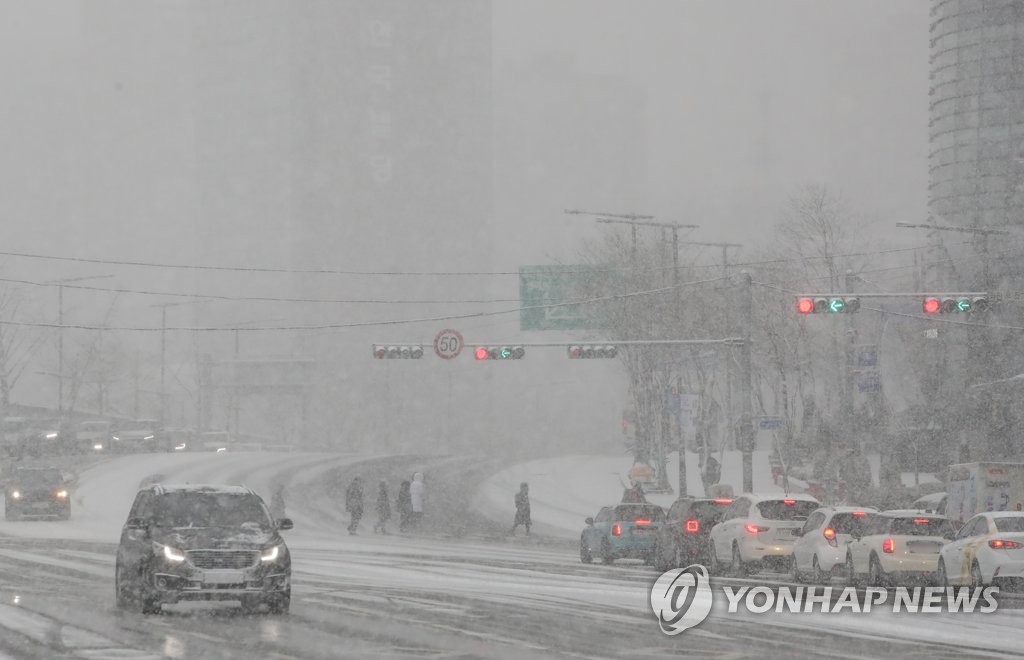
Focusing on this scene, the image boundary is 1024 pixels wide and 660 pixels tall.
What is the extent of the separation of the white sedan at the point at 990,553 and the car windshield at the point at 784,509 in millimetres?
5391

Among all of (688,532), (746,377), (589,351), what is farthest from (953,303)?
(589,351)

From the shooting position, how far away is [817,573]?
25969mm

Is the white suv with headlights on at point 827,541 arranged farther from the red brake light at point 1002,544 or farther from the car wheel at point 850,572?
the red brake light at point 1002,544

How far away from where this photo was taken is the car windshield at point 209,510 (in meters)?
19.2

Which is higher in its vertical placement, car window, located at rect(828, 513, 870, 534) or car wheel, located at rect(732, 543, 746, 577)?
car window, located at rect(828, 513, 870, 534)

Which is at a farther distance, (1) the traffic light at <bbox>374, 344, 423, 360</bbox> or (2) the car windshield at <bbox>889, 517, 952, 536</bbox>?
(1) the traffic light at <bbox>374, 344, 423, 360</bbox>

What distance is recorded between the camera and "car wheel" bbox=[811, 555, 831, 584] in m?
25.8

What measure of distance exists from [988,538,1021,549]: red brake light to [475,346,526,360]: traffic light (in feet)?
75.3

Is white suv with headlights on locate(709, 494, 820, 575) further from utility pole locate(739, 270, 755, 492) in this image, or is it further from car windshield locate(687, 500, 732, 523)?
utility pole locate(739, 270, 755, 492)

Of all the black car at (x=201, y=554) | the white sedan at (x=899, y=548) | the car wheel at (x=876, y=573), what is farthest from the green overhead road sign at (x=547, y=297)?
the black car at (x=201, y=554)

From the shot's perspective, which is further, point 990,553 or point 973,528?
point 973,528

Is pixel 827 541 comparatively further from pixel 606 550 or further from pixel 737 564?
pixel 606 550

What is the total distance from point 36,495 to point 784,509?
3075cm

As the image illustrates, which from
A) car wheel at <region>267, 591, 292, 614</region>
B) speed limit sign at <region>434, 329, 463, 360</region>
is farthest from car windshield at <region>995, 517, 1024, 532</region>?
speed limit sign at <region>434, 329, 463, 360</region>
